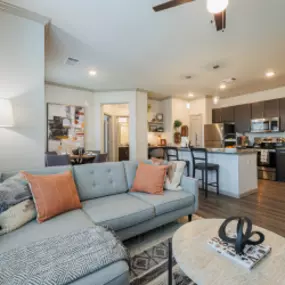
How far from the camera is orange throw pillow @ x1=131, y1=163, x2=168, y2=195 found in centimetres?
244

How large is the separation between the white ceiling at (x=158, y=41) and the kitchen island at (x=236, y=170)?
1.89 metres

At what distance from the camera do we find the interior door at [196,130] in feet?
22.7

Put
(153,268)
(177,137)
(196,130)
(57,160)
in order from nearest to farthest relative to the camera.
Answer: (153,268)
(57,160)
(177,137)
(196,130)

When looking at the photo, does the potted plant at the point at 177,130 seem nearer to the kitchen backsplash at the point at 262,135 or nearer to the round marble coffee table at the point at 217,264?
the kitchen backsplash at the point at 262,135

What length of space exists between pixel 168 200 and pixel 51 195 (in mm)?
1307

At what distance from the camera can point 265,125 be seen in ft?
18.1

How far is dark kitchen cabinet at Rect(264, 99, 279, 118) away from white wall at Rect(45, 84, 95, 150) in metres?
5.35

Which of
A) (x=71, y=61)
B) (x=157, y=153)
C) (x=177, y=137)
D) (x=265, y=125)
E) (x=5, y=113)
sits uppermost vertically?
(x=71, y=61)

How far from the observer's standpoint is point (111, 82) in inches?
198

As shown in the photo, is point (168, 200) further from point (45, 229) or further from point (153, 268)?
point (45, 229)

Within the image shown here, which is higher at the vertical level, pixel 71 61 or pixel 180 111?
pixel 71 61

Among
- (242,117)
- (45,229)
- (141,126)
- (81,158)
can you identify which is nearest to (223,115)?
(242,117)

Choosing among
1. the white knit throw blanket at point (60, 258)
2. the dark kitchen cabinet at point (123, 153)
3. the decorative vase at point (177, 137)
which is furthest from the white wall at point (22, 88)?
the dark kitchen cabinet at point (123, 153)

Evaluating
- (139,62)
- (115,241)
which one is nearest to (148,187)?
(115,241)
